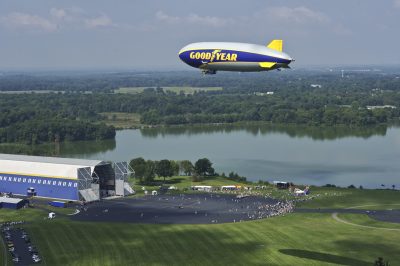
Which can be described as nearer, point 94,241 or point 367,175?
point 94,241

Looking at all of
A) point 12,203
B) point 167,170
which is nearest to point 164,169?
point 167,170

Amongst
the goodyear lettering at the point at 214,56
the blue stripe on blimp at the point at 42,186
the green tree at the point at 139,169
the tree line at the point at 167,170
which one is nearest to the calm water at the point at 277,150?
the tree line at the point at 167,170

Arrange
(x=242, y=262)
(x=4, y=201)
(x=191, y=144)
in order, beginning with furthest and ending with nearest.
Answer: (x=191, y=144)
(x=4, y=201)
(x=242, y=262)

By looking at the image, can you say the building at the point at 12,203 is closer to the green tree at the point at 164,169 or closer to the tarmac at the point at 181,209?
the tarmac at the point at 181,209

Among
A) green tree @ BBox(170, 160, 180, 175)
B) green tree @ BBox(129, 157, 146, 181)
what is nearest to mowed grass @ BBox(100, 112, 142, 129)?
green tree @ BBox(170, 160, 180, 175)

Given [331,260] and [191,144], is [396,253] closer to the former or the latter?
[331,260]

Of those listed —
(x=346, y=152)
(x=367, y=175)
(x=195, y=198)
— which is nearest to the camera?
(x=195, y=198)

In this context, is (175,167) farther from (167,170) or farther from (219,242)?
(219,242)

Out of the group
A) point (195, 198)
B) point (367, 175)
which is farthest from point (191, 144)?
point (195, 198)
